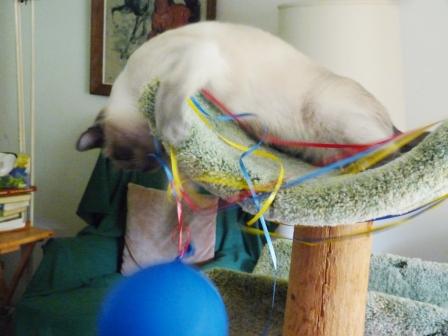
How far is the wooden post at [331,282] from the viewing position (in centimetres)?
68

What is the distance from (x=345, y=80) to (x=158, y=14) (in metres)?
1.70

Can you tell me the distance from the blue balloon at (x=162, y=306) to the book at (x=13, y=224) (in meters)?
1.84

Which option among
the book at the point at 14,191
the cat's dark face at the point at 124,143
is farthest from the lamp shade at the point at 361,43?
the book at the point at 14,191

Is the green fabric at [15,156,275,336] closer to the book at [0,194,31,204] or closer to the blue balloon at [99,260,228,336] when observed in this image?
the book at [0,194,31,204]

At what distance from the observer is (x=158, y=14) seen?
244 cm

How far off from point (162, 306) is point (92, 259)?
1654 millimetres

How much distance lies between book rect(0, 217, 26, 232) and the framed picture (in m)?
0.75

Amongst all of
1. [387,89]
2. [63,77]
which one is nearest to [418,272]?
[387,89]

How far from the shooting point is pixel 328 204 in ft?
1.85

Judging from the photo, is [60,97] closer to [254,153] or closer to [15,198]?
[15,198]

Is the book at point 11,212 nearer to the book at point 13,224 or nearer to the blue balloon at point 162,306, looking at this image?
the book at point 13,224

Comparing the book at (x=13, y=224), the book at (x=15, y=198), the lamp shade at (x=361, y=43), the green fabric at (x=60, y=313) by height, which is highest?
the lamp shade at (x=361, y=43)

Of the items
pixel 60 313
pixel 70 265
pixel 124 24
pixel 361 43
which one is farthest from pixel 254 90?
pixel 124 24

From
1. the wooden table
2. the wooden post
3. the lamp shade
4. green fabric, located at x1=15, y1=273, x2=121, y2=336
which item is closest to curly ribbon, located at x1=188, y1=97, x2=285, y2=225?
the wooden post
